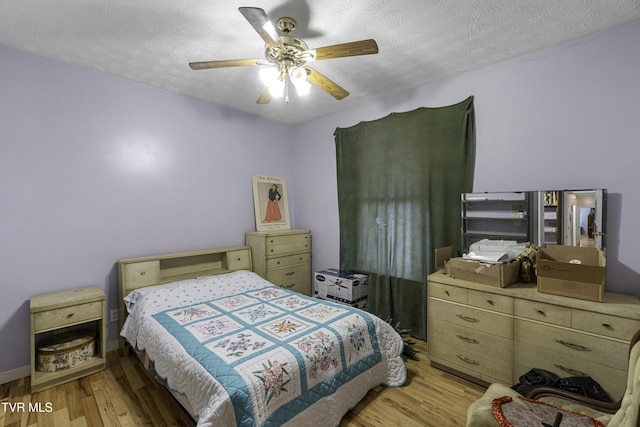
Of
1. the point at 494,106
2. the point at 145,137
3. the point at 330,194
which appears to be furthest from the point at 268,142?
the point at 494,106

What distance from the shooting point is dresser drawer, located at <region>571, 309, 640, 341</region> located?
1611mm

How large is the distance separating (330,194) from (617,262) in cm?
267

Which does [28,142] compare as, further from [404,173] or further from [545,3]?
[545,3]

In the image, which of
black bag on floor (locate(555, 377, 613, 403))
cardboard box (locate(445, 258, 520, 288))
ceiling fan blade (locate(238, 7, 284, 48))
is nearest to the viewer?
ceiling fan blade (locate(238, 7, 284, 48))

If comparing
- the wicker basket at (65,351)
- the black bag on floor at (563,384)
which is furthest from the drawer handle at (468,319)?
the wicker basket at (65,351)

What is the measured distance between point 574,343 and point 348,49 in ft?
7.32

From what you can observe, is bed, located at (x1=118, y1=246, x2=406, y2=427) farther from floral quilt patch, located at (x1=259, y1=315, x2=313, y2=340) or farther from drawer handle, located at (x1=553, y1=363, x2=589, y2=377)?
drawer handle, located at (x1=553, y1=363, x2=589, y2=377)

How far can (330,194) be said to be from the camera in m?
3.75

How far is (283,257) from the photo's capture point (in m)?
3.60

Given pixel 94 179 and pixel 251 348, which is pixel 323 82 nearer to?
pixel 251 348

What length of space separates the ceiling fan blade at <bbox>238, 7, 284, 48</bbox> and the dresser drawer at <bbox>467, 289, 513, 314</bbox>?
215 centimetres

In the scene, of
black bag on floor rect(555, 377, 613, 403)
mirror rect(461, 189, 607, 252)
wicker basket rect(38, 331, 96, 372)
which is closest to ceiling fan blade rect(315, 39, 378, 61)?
mirror rect(461, 189, 607, 252)

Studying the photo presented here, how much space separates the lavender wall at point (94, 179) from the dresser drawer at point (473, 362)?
8.28ft

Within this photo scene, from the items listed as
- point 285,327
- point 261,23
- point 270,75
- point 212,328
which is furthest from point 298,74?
point 212,328
